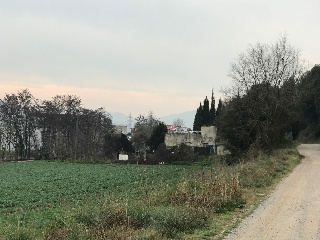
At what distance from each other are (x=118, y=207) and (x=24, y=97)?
3241 inches

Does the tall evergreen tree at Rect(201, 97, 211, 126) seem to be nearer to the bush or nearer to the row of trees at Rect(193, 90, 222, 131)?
the row of trees at Rect(193, 90, 222, 131)

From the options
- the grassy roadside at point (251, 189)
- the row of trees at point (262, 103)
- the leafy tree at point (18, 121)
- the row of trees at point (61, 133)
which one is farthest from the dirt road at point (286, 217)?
the leafy tree at point (18, 121)

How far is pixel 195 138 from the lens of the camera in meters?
78.1

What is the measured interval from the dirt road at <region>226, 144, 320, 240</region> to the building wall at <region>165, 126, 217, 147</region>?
56849 millimetres

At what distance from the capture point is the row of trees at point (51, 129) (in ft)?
286

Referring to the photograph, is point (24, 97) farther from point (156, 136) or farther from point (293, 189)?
point (293, 189)

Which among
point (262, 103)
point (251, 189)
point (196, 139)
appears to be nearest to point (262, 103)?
point (262, 103)

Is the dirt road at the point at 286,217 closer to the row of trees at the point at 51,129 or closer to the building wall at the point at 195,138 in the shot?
the building wall at the point at 195,138

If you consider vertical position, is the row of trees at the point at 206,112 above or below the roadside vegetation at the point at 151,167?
above

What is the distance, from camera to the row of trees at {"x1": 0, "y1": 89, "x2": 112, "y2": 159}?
87062mm

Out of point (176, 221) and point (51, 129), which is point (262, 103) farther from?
point (51, 129)

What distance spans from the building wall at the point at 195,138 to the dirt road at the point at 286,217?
56.8 m

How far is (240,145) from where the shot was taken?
4094cm

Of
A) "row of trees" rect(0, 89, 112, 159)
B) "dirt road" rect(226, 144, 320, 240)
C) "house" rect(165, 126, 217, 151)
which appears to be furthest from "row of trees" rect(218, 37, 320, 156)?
"row of trees" rect(0, 89, 112, 159)
